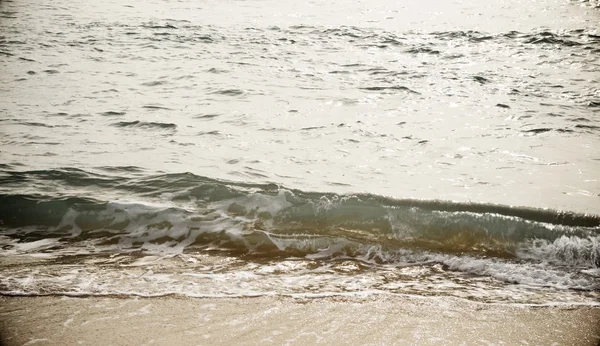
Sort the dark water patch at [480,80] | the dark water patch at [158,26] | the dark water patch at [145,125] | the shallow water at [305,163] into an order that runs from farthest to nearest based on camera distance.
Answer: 1. the dark water patch at [158,26]
2. the dark water patch at [480,80]
3. the dark water patch at [145,125]
4. the shallow water at [305,163]

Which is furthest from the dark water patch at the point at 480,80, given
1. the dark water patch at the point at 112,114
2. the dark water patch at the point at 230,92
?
the dark water patch at the point at 112,114

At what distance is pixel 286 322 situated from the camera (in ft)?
9.99

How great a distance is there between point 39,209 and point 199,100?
3049 millimetres

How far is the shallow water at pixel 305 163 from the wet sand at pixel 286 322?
15 centimetres

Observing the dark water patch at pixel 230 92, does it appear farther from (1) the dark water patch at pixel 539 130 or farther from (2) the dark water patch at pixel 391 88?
(1) the dark water patch at pixel 539 130

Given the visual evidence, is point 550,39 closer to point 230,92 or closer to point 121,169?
point 230,92

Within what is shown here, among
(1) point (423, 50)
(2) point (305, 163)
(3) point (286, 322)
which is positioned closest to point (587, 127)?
(2) point (305, 163)

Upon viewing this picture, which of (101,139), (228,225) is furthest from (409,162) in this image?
(101,139)

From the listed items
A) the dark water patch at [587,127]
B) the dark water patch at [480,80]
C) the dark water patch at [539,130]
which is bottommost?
the dark water patch at [539,130]

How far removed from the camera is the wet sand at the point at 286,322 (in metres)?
2.87

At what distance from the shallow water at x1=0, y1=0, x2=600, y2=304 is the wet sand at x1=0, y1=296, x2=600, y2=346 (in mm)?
154

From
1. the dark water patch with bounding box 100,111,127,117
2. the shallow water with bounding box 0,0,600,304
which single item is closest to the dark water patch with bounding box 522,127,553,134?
the shallow water with bounding box 0,0,600,304

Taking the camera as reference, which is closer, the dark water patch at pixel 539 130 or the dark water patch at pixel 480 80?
the dark water patch at pixel 539 130

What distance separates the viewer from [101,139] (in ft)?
19.7
